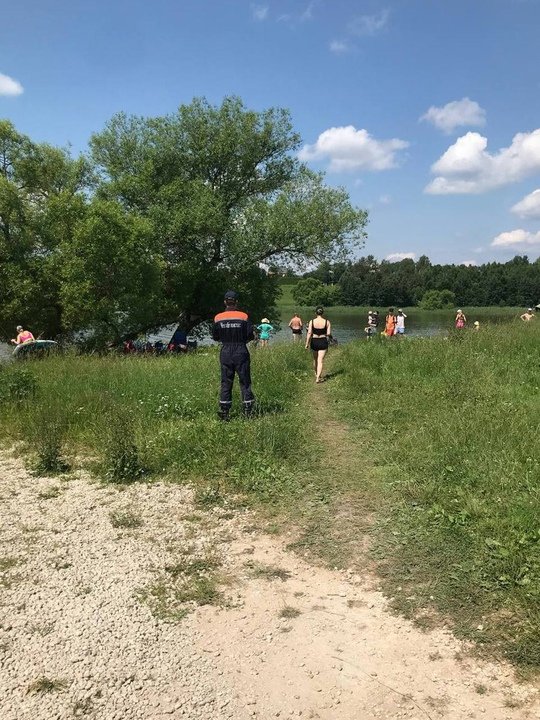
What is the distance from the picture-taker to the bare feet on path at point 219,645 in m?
2.92

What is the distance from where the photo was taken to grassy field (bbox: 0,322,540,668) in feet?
13.3

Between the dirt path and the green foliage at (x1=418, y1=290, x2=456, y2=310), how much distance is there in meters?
107

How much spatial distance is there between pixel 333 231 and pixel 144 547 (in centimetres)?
2535

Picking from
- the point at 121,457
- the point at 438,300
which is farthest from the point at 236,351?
the point at 438,300

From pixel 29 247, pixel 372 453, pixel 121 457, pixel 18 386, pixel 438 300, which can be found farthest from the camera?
pixel 438 300

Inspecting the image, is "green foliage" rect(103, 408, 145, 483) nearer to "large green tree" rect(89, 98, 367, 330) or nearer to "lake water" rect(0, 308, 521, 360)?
Result: "lake water" rect(0, 308, 521, 360)

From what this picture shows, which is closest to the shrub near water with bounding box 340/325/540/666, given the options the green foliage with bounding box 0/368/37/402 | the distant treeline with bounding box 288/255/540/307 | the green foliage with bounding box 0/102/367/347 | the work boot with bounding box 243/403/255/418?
the work boot with bounding box 243/403/255/418

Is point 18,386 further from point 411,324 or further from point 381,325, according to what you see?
point 411,324

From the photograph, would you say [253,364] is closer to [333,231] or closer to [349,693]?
[349,693]

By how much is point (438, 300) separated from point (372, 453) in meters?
106

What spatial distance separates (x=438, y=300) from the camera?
350 feet

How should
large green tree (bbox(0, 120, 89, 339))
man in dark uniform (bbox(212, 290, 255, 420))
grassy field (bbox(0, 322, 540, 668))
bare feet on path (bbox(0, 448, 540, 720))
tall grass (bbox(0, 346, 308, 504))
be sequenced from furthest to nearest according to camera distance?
1. large green tree (bbox(0, 120, 89, 339))
2. man in dark uniform (bbox(212, 290, 255, 420))
3. tall grass (bbox(0, 346, 308, 504))
4. grassy field (bbox(0, 322, 540, 668))
5. bare feet on path (bbox(0, 448, 540, 720))

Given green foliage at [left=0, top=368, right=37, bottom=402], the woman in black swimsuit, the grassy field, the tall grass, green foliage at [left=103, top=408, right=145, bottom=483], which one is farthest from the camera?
the woman in black swimsuit

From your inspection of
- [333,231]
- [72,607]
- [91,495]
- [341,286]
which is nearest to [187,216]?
[333,231]
